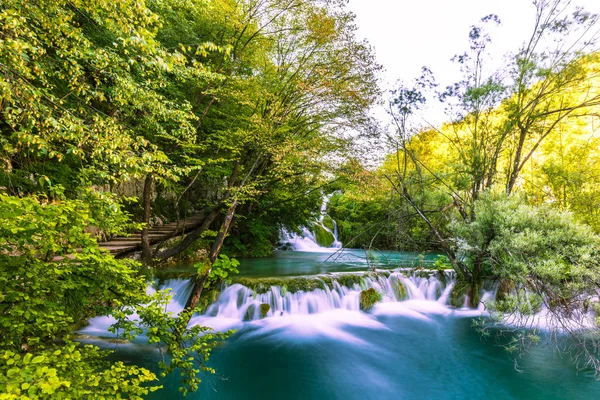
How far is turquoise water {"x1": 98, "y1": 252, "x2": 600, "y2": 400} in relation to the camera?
5.23 meters

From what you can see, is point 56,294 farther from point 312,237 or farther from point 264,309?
point 312,237

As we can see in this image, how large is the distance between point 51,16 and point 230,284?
6.86 m

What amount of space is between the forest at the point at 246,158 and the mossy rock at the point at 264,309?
74 centimetres

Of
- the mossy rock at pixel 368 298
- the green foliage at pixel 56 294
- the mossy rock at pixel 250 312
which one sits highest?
the green foliage at pixel 56 294

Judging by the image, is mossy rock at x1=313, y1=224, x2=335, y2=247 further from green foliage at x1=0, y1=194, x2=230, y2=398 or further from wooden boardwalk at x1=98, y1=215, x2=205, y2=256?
green foliage at x1=0, y1=194, x2=230, y2=398

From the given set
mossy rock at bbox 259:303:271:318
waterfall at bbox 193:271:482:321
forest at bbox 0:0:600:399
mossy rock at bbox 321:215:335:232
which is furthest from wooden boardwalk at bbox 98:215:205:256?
mossy rock at bbox 321:215:335:232

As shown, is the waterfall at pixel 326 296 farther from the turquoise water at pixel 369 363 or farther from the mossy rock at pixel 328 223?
the mossy rock at pixel 328 223

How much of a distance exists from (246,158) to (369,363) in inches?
299

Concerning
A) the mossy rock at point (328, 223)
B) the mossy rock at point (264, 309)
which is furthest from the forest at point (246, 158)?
the mossy rock at point (328, 223)

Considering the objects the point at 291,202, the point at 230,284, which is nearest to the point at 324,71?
the point at 291,202

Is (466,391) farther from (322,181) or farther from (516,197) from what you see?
(322,181)

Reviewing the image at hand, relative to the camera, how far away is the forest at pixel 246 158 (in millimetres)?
3066

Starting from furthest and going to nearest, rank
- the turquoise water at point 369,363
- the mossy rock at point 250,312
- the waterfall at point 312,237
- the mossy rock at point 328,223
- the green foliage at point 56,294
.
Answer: the mossy rock at point 328,223
the waterfall at point 312,237
the mossy rock at point 250,312
the turquoise water at point 369,363
the green foliage at point 56,294

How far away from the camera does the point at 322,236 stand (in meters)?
21.1
